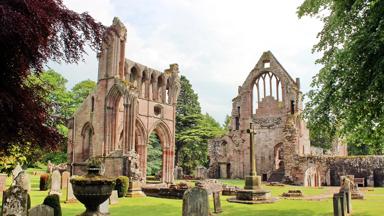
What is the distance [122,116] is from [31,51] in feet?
86.6

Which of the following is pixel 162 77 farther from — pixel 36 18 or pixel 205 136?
pixel 36 18

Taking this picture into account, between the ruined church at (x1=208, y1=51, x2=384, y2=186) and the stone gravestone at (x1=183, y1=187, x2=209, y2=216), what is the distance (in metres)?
28.2

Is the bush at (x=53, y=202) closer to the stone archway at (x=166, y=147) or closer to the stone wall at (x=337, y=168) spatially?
the stone archway at (x=166, y=147)

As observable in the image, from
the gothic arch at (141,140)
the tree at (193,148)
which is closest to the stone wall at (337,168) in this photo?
the gothic arch at (141,140)

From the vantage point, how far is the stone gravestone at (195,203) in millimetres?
7031

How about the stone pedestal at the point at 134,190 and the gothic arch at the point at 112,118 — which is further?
the gothic arch at the point at 112,118

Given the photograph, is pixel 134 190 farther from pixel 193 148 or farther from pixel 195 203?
pixel 193 148

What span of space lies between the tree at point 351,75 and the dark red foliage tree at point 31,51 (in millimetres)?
6357

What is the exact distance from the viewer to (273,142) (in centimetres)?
4047

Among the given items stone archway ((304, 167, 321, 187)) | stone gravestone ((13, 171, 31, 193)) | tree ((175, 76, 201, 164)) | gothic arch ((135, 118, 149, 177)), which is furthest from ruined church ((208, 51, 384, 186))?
stone gravestone ((13, 171, 31, 193))

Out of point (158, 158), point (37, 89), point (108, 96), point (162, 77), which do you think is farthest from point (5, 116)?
point (158, 158)

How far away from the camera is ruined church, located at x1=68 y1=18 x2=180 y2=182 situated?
24797mm

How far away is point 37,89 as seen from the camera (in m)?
6.05

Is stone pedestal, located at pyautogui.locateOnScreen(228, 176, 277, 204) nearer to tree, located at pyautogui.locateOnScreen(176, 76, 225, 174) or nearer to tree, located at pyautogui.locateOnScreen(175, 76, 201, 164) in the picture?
tree, located at pyautogui.locateOnScreen(176, 76, 225, 174)
